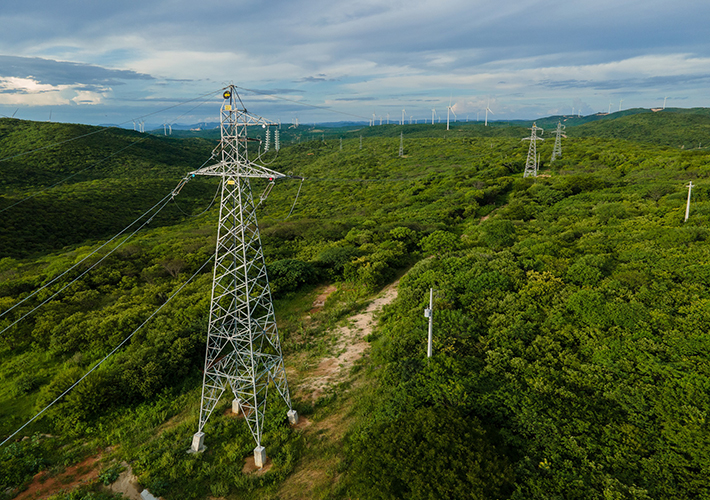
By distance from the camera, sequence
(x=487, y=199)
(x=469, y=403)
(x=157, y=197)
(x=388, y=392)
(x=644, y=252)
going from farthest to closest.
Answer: (x=157, y=197), (x=487, y=199), (x=644, y=252), (x=388, y=392), (x=469, y=403)

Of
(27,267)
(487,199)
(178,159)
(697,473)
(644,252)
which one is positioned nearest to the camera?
(697,473)

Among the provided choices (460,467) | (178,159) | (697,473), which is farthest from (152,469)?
(178,159)

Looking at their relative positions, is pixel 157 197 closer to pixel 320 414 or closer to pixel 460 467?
pixel 320 414

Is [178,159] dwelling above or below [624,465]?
above

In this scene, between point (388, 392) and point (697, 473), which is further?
point (388, 392)

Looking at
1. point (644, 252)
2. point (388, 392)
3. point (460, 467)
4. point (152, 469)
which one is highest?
point (644, 252)

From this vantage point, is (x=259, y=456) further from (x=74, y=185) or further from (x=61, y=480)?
(x=74, y=185)

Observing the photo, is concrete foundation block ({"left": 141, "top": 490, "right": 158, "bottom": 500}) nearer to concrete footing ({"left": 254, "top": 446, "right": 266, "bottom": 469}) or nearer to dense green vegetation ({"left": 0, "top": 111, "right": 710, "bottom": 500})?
dense green vegetation ({"left": 0, "top": 111, "right": 710, "bottom": 500})

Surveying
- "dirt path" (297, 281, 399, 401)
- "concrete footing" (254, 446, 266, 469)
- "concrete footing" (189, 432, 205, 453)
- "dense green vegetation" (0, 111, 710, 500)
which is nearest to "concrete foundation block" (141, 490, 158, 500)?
"dense green vegetation" (0, 111, 710, 500)
